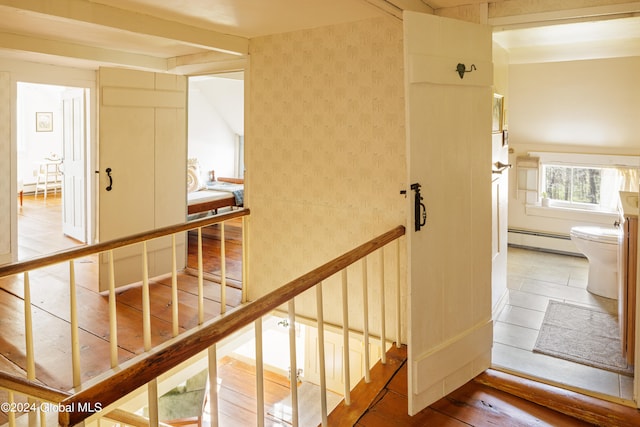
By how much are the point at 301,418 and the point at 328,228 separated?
6.82 feet

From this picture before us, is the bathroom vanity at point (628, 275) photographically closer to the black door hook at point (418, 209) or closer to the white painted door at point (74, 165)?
the black door hook at point (418, 209)

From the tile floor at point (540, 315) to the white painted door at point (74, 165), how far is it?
5.13m

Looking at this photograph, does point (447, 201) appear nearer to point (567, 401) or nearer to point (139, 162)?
point (567, 401)

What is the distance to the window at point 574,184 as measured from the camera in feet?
17.1

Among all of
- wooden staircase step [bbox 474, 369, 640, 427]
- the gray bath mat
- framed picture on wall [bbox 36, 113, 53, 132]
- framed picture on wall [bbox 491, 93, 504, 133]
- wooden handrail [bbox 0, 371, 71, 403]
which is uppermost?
framed picture on wall [bbox 36, 113, 53, 132]

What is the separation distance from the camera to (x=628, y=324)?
2.69m

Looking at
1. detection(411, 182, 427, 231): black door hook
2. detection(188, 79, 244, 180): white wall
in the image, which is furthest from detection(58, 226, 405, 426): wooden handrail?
detection(188, 79, 244, 180): white wall

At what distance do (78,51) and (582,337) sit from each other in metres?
4.75

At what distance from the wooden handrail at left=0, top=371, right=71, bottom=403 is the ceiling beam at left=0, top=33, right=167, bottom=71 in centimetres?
326

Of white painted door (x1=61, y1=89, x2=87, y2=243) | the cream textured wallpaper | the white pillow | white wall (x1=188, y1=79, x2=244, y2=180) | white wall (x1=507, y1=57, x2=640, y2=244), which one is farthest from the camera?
white wall (x1=188, y1=79, x2=244, y2=180)

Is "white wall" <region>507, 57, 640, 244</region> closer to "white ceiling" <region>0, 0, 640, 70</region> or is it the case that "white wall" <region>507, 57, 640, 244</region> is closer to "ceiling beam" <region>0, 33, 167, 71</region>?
"white ceiling" <region>0, 0, 640, 70</region>

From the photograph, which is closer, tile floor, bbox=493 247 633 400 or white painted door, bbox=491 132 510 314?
tile floor, bbox=493 247 633 400

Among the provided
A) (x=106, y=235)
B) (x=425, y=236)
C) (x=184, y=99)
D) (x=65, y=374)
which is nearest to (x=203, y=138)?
(x=184, y=99)

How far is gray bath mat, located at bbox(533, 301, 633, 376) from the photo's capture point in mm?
2834
